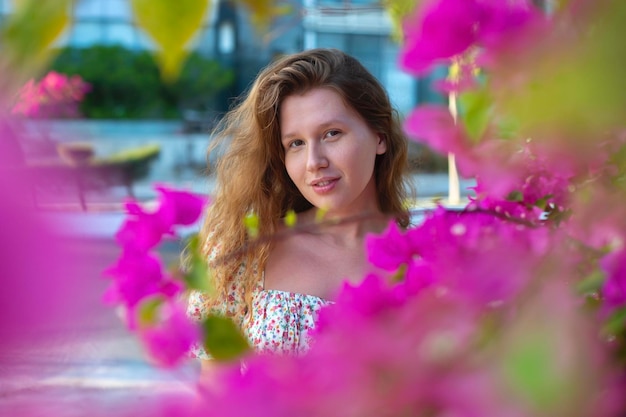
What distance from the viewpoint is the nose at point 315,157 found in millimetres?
1626

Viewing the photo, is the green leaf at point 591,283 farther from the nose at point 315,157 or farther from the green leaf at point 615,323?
the nose at point 315,157

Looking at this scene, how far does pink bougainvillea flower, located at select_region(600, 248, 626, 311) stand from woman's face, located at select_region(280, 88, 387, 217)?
1.12 m

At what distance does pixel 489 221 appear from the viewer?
67 centimetres

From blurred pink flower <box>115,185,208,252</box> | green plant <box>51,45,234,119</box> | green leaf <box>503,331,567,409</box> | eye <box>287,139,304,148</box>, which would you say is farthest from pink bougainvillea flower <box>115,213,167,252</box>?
green plant <box>51,45,234,119</box>

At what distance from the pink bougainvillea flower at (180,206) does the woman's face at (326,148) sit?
0.96 meters

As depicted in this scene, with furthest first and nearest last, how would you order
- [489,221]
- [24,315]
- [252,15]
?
[489,221] → [252,15] → [24,315]

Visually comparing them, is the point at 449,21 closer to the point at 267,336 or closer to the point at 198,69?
the point at 267,336

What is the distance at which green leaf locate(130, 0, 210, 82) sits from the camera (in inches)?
13.2

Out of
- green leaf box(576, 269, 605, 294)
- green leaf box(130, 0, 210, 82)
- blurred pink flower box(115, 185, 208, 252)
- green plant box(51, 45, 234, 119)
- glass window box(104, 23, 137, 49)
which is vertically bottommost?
green plant box(51, 45, 234, 119)

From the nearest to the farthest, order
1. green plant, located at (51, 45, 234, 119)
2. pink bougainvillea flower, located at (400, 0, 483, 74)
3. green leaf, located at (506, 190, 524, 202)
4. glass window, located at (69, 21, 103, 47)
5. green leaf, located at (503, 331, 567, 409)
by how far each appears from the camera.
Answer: green leaf, located at (503, 331, 567, 409) → pink bougainvillea flower, located at (400, 0, 483, 74) → green leaf, located at (506, 190, 524, 202) → green plant, located at (51, 45, 234, 119) → glass window, located at (69, 21, 103, 47)

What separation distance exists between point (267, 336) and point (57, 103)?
7.10 m

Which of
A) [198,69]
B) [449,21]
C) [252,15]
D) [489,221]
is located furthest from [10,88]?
[198,69]

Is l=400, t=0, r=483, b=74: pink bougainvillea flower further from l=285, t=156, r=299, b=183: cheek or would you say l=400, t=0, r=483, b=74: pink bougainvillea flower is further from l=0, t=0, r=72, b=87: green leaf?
l=285, t=156, r=299, b=183: cheek

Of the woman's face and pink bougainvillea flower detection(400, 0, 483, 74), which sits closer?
pink bougainvillea flower detection(400, 0, 483, 74)
